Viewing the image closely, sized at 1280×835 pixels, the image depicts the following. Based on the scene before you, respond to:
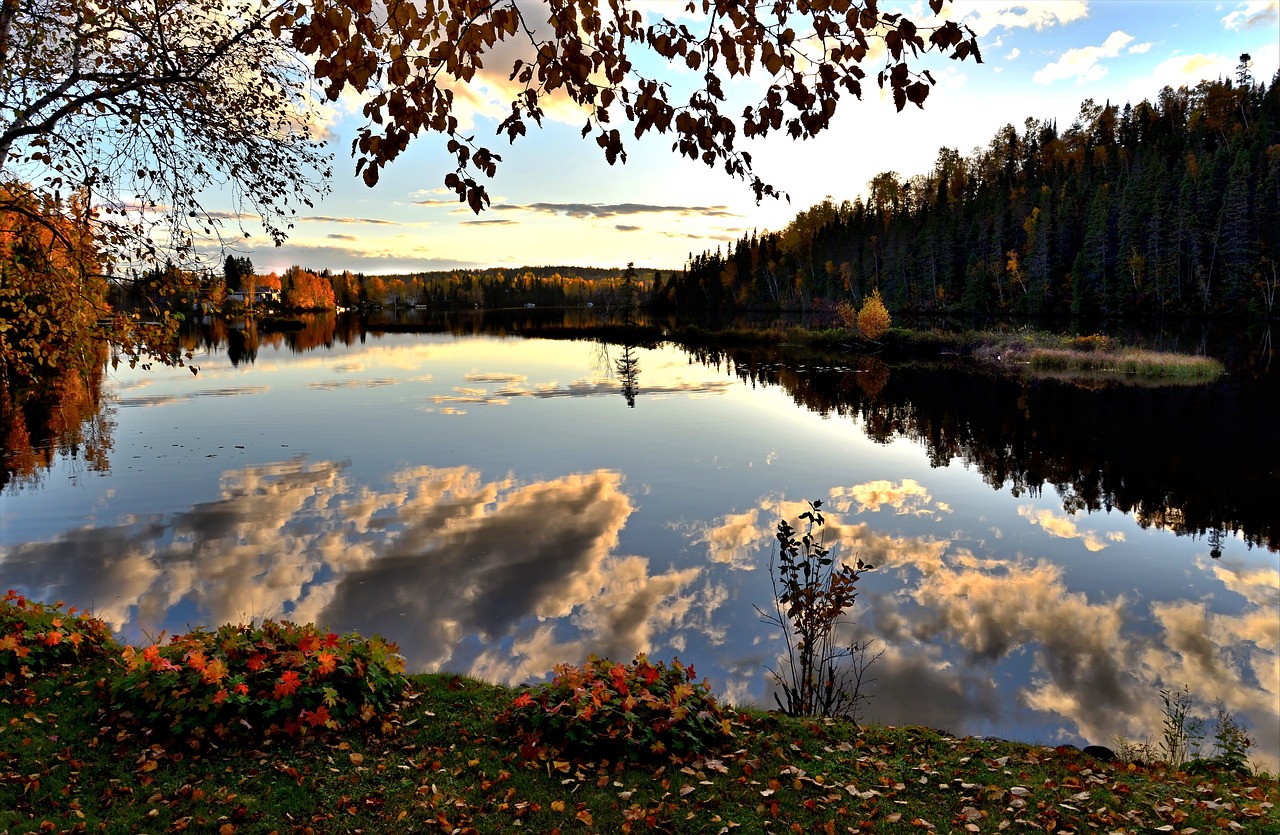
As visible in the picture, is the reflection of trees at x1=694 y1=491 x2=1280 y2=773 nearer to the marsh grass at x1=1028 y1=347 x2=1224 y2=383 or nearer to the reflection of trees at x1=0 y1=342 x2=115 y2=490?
the reflection of trees at x1=0 y1=342 x2=115 y2=490

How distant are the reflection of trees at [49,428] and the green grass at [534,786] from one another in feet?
49.3

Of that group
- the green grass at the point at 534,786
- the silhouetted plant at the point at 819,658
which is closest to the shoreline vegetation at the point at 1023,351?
the silhouetted plant at the point at 819,658

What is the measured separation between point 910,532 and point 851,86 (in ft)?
55.1

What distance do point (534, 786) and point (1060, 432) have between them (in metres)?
32.8

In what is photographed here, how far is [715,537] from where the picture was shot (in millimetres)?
18406

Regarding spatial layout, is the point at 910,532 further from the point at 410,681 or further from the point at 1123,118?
the point at 1123,118

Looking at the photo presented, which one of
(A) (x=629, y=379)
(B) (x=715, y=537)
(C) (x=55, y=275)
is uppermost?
(C) (x=55, y=275)

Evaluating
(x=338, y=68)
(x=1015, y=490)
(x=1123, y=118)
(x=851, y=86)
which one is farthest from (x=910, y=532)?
(x=1123, y=118)

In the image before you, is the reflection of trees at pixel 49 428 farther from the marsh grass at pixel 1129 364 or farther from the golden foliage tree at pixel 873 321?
the golden foliage tree at pixel 873 321

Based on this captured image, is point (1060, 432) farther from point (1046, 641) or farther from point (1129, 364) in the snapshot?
point (1046, 641)

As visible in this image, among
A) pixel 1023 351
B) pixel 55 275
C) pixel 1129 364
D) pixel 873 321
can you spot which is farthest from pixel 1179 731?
pixel 873 321

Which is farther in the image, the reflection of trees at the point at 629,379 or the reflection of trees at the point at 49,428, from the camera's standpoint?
the reflection of trees at the point at 629,379

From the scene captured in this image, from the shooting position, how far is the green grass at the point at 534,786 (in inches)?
246

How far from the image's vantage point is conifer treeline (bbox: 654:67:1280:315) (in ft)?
302
